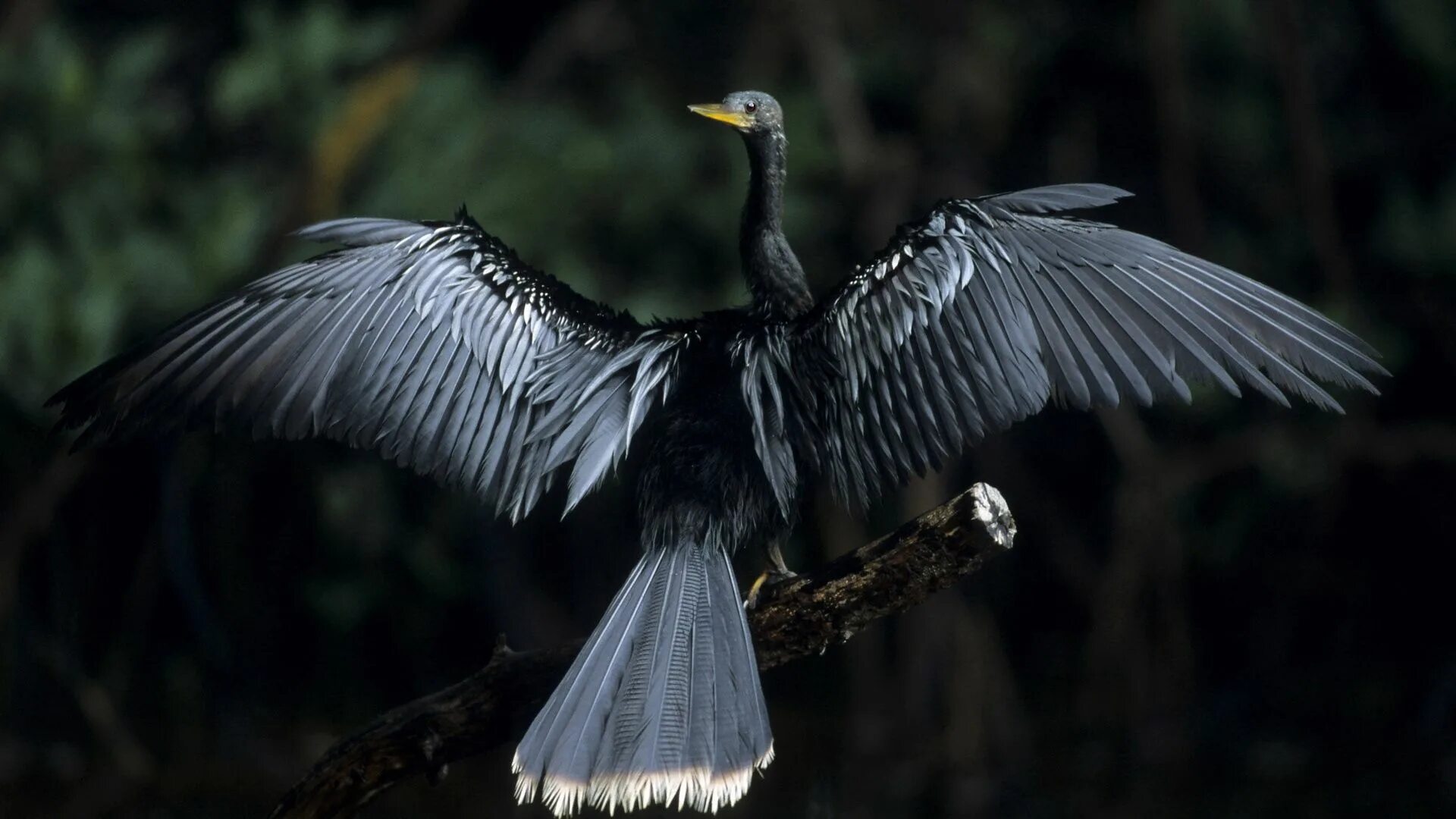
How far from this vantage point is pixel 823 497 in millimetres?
7410

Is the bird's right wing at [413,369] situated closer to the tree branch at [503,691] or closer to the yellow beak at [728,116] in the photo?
the tree branch at [503,691]

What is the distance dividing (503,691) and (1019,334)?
1.34 meters

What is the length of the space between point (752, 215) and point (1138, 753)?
163 inches

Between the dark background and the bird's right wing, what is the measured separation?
11.3ft

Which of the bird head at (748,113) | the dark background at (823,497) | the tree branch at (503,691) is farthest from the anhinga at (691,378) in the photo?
the dark background at (823,497)

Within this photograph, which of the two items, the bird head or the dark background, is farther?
the dark background

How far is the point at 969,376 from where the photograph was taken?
3631 mm

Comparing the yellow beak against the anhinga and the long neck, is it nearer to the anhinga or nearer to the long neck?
the long neck

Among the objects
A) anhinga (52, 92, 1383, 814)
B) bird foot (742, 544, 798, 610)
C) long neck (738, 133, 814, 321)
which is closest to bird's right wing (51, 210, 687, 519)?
anhinga (52, 92, 1383, 814)

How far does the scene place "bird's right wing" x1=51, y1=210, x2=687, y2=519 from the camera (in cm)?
378

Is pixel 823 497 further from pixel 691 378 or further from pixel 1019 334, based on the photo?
pixel 1019 334

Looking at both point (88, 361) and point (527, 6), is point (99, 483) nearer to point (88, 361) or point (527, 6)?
point (88, 361)

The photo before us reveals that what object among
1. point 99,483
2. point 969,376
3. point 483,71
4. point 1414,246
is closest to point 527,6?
point 483,71

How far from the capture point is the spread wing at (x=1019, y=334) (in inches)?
139
